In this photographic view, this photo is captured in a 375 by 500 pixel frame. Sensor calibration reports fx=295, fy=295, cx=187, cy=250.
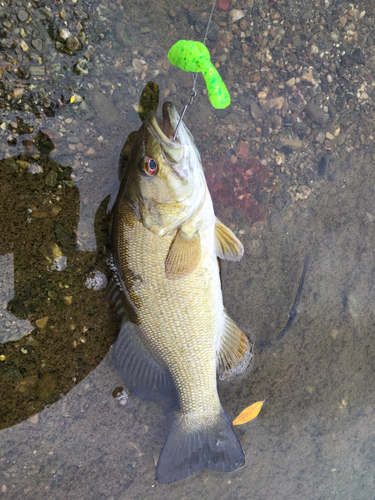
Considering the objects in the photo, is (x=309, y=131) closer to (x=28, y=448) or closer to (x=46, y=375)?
(x=46, y=375)

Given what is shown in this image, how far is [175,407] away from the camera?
2428 millimetres

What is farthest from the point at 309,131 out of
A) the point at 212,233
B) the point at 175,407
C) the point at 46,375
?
the point at 46,375

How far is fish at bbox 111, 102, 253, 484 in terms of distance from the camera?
1856mm

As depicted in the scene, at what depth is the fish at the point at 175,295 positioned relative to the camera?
1856 millimetres

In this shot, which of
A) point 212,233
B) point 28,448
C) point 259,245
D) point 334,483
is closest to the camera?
Result: point 212,233

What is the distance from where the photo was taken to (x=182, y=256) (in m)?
1.96

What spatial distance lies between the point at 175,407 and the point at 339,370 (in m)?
1.56

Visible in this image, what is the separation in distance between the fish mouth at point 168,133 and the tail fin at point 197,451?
77.0 inches

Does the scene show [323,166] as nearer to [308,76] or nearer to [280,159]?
[280,159]

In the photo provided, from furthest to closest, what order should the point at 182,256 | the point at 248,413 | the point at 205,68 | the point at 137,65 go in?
the point at 248,413
the point at 137,65
the point at 182,256
the point at 205,68

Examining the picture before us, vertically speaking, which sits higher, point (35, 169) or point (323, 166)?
point (35, 169)

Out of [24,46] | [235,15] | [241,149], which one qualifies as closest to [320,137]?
[241,149]

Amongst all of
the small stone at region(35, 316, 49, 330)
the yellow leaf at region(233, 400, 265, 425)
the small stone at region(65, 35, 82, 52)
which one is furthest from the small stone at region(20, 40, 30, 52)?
the yellow leaf at region(233, 400, 265, 425)

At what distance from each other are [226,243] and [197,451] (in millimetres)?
1619
